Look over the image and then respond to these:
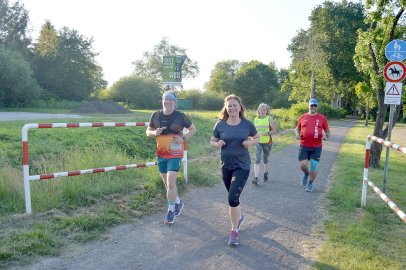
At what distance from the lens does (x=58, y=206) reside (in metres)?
6.00

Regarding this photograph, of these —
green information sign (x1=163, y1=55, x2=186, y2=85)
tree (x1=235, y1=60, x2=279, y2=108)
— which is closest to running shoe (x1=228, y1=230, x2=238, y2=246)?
green information sign (x1=163, y1=55, x2=186, y2=85)

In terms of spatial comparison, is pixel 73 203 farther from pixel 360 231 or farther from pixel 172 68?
pixel 172 68

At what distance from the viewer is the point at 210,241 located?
200 inches

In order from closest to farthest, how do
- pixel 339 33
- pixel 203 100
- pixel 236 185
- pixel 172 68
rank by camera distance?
Result: pixel 236 185, pixel 172 68, pixel 339 33, pixel 203 100

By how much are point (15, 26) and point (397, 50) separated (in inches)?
2207

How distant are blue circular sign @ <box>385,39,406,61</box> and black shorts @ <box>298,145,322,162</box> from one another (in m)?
2.57

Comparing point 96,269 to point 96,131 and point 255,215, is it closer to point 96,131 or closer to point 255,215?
point 255,215

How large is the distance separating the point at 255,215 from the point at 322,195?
7.92 feet

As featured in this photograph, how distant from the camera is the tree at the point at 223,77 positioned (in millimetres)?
82375

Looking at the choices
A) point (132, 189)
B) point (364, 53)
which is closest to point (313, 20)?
point (364, 53)

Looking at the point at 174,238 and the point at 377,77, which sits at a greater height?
the point at 377,77

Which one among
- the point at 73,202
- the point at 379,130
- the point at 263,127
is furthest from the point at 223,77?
the point at 73,202

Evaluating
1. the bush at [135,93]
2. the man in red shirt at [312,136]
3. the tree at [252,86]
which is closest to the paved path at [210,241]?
the man in red shirt at [312,136]

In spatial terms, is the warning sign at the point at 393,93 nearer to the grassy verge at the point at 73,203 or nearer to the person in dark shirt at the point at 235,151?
the grassy verge at the point at 73,203
